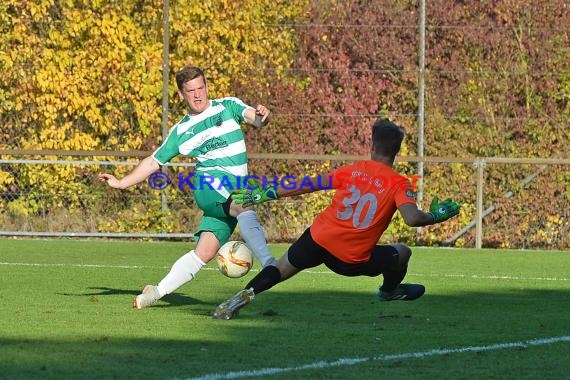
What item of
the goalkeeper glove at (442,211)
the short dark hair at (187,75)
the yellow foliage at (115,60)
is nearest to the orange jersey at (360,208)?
the goalkeeper glove at (442,211)

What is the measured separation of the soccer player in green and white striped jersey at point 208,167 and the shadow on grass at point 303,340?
0.36 m

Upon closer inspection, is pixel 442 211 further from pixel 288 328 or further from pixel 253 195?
pixel 253 195

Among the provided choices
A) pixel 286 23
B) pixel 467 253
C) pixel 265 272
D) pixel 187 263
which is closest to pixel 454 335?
pixel 265 272

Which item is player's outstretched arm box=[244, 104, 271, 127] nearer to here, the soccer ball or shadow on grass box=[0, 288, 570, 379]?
the soccer ball

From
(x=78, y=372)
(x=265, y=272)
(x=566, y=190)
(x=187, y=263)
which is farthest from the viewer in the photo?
(x=566, y=190)

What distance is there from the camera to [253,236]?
9.20m

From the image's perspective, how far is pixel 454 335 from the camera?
26.2 ft

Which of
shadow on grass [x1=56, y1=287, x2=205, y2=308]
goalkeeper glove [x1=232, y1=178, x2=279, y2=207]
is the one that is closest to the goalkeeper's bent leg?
goalkeeper glove [x1=232, y1=178, x2=279, y2=207]

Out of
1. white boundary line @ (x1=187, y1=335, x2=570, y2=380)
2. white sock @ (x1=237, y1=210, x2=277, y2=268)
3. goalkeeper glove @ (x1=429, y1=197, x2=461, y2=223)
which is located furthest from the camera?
white sock @ (x1=237, y1=210, x2=277, y2=268)

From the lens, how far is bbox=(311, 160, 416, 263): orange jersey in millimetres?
8242

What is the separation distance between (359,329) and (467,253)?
891 centimetres

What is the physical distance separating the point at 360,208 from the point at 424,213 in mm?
429

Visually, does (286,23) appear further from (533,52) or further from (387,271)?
(387,271)

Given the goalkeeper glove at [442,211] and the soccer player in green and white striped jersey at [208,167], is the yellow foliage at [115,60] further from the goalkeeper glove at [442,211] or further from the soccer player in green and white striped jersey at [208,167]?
the goalkeeper glove at [442,211]
